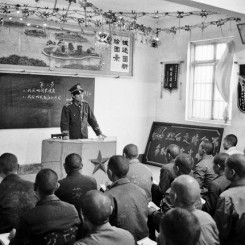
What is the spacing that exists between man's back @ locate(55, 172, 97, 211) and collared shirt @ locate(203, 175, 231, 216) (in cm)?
97

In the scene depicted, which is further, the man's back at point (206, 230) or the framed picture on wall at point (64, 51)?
the framed picture on wall at point (64, 51)

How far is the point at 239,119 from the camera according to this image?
23.8ft

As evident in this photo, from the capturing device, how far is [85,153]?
5.36 metres

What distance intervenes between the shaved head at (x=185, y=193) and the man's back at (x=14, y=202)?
1110 mm

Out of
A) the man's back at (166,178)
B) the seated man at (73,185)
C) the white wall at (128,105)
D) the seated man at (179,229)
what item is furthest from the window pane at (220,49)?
the seated man at (179,229)

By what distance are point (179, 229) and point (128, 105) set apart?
7.09m

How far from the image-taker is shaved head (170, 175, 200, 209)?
2.26 m

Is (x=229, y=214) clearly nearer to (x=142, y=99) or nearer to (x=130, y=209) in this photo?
(x=130, y=209)

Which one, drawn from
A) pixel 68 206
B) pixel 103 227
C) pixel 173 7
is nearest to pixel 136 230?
pixel 68 206

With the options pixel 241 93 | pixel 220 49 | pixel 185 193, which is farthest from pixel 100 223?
pixel 220 49

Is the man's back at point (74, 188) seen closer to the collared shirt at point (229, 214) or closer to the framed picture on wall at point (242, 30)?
the collared shirt at point (229, 214)

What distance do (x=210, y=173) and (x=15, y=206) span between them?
7.67 ft

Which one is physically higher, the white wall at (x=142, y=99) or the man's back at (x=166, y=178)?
the white wall at (x=142, y=99)

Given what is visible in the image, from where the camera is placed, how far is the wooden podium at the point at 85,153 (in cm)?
535
